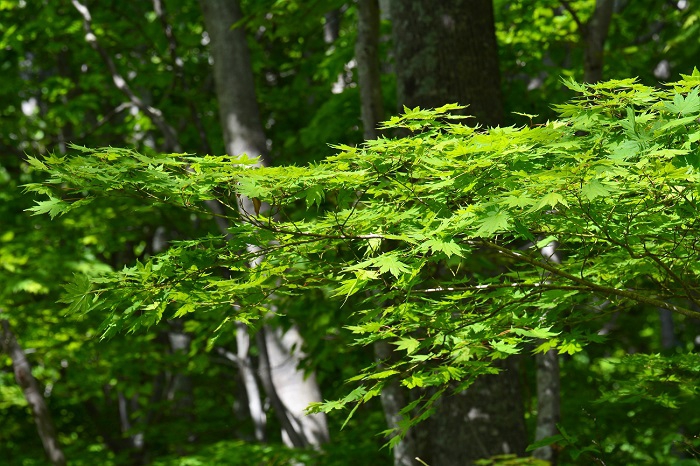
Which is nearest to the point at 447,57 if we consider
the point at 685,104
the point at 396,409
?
the point at 396,409

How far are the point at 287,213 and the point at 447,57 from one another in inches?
71.5

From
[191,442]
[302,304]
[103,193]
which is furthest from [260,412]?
[103,193]

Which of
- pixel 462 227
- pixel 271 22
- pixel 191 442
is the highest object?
pixel 271 22

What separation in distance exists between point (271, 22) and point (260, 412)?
14.4 ft

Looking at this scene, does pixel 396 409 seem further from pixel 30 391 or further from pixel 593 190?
pixel 30 391

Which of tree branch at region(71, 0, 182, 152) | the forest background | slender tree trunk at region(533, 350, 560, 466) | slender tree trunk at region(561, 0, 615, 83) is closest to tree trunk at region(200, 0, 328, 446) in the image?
the forest background

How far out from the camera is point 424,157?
267cm

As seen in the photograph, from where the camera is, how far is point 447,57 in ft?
Result: 17.2

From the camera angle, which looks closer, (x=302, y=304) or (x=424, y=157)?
(x=424, y=157)

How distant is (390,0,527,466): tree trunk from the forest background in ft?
0.04

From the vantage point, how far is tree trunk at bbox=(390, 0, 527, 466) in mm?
5238

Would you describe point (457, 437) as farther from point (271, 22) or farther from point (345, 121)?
point (271, 22)

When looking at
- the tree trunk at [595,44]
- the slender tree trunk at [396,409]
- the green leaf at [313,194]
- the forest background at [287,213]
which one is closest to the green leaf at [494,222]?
the forest background at [287,213]

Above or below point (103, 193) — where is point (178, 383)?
below
